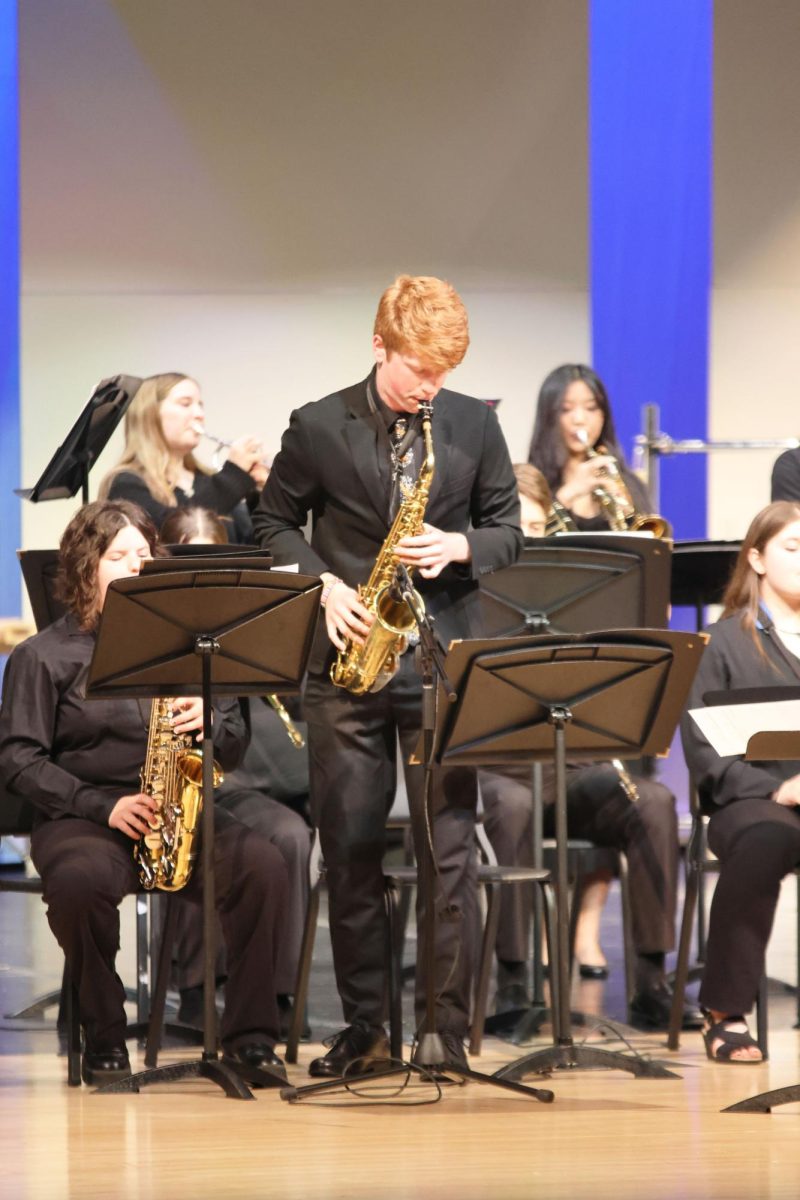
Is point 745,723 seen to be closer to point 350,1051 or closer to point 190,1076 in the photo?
point 350,1051

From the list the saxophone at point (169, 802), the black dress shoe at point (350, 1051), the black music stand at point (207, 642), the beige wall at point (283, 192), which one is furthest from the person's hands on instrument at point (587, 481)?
the beige wall at point (283, 192)

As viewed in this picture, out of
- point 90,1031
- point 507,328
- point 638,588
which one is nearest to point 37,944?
point 90,1031

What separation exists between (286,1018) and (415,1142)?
1.22 metres

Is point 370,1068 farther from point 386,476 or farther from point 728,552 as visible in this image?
point 728,552

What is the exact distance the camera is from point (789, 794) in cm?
407

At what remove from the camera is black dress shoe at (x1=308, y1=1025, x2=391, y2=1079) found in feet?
12.3

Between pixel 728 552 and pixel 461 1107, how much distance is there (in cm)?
177

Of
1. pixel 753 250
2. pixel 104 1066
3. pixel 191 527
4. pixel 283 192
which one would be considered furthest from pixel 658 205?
pixel 104 1066

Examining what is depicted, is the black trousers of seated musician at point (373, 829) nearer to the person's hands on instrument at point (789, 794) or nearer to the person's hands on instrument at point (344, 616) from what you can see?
the person's hands on instrument at point (344, 616)

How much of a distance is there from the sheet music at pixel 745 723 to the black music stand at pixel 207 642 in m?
0.90

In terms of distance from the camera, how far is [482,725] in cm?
351

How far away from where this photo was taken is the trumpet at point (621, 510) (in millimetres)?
5102

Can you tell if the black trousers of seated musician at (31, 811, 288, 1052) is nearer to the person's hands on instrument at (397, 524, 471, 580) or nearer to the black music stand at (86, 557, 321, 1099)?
the black music stand at (86, 557, 321, 1099)

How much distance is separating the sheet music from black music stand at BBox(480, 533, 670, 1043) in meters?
0.49
